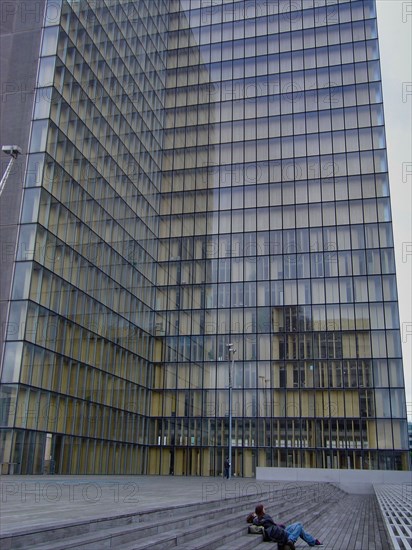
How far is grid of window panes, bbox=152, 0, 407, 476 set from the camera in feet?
175

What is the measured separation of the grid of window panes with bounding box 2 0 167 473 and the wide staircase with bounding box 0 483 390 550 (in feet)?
60.5

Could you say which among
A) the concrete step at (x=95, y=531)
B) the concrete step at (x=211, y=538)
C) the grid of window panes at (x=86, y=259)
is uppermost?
the grid of window panes at (x=86, y=259)

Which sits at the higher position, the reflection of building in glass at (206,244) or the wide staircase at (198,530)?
the reflection of building in glass at (206,244)

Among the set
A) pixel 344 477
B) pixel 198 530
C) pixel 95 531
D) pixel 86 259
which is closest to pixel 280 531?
pixel 198 530

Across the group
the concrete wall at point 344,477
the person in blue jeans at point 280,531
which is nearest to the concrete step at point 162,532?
the person in blue jeans at point 280,531

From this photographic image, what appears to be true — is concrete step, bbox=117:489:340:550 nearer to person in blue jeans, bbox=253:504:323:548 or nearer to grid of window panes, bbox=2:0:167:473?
person in blue jeans, bbox=253:504:323:548

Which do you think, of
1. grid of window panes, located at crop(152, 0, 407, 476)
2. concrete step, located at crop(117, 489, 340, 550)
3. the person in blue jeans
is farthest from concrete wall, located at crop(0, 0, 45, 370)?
grid of window panes, located at crop(152, 0, 407, 476)

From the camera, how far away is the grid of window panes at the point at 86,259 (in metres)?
33.8

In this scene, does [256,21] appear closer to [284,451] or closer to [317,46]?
[317,46]

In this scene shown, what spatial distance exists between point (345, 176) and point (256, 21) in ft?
Answer: 74.3

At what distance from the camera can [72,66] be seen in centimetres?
4078

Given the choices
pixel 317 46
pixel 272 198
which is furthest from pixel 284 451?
pixel 317 46

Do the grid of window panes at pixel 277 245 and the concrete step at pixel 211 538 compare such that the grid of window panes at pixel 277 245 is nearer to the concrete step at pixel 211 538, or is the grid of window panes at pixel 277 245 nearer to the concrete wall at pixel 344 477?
the concrete wall at pixel 344 477

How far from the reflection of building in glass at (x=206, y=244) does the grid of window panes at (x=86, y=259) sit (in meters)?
0.17
